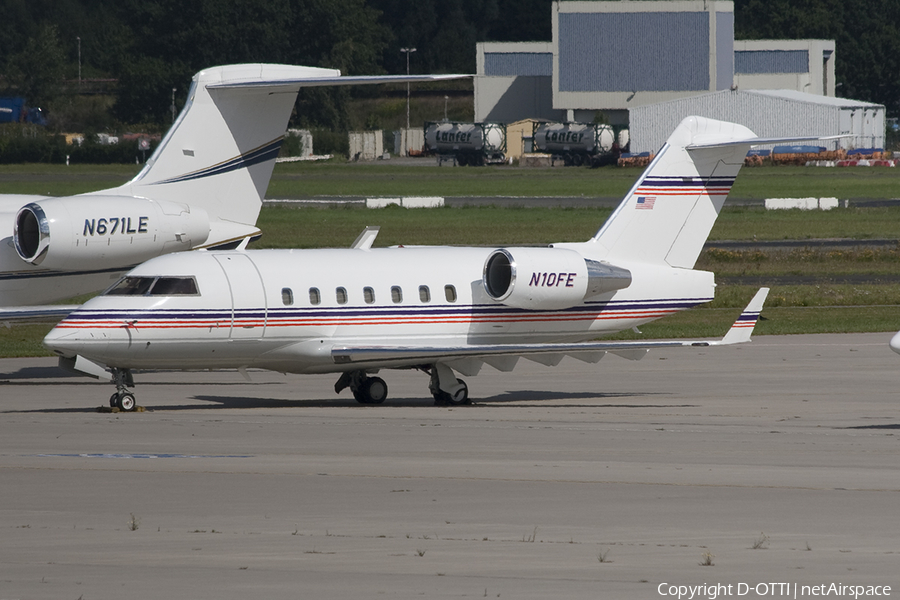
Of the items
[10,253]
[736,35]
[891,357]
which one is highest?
[736,35]

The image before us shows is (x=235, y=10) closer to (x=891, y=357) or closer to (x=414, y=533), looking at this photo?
(x=891, y=357)

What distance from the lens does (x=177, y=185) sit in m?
28.8

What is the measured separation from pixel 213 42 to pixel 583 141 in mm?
53287

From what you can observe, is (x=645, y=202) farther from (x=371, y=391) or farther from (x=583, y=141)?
(x=583, y=141)

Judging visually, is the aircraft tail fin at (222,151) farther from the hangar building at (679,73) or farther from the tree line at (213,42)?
the tree line at (213,42)

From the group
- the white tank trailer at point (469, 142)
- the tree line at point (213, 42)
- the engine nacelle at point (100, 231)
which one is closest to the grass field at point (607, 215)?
the white tank trailer at point (469, 142)

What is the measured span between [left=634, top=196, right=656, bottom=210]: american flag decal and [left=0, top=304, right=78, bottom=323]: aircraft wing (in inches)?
426

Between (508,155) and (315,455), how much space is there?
126 meters

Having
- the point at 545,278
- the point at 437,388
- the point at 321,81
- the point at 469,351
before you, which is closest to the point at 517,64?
the point at 321,81

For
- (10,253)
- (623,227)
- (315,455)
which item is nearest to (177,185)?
(10,253)

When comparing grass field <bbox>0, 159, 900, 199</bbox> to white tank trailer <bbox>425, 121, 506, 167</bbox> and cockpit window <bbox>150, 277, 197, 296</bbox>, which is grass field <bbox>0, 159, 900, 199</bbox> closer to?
white tank trailer <bbox>425, 121, 506, 167</bbox>

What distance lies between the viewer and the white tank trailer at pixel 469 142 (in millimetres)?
134750

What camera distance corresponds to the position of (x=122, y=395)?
2341cm

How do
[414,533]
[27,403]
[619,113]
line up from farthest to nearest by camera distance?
[619,113] < [27,403] < [414,533]
